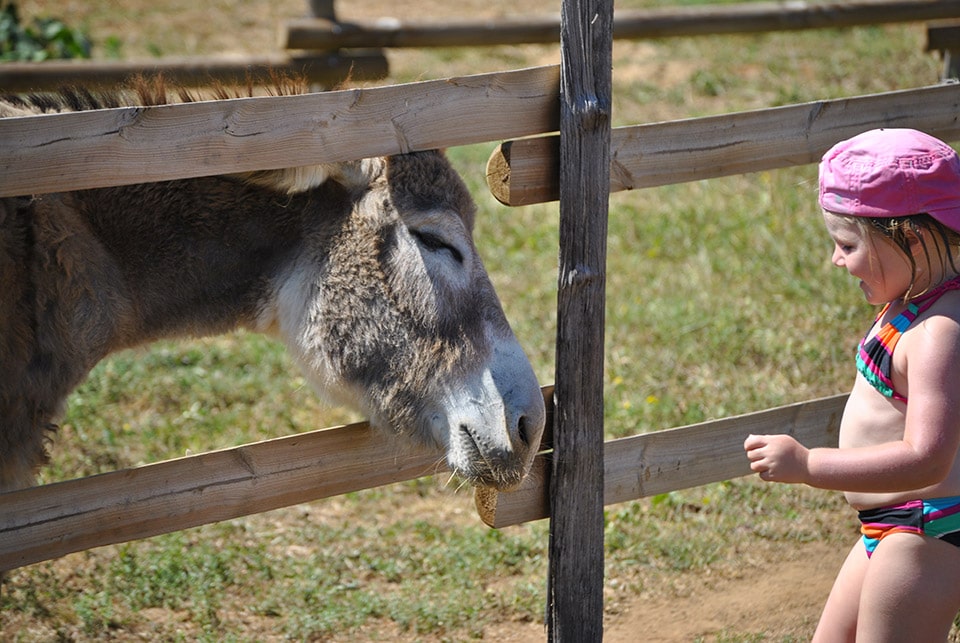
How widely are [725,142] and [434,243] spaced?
3.51 ft

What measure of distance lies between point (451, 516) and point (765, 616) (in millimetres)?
1549

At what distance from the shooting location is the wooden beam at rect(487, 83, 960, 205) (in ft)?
8.83

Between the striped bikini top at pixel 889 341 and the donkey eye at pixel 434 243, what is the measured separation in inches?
47.9

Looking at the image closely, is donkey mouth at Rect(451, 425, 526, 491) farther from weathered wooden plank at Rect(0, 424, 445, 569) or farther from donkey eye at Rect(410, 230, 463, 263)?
donkey eye at Rect(410, 230, 463, 263)

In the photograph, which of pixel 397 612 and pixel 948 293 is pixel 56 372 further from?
pixel 948 293

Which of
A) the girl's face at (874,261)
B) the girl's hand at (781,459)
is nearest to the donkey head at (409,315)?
the girl's hand at (781,459)

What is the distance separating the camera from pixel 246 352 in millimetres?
5855

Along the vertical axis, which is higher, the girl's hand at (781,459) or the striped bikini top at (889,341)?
the striped bikini top at (889,341)

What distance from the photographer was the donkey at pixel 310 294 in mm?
2607

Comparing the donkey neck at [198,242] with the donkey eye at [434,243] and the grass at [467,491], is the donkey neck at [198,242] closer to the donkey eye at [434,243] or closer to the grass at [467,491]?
the donkey eye at [434,243]

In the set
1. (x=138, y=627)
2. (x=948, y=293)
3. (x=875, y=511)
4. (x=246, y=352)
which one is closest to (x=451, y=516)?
(x=138, y=627)

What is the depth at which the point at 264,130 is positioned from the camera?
7.75 feet

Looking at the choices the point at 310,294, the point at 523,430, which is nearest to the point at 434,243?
the point at 310,294

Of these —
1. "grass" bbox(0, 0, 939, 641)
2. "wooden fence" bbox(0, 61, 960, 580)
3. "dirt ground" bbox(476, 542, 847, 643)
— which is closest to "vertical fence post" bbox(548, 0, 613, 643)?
"wooden fence" bbox(0, 61, 960, 580)
